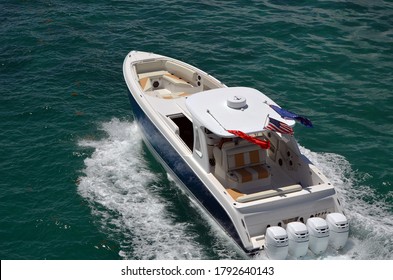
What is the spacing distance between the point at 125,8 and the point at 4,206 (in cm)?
1761

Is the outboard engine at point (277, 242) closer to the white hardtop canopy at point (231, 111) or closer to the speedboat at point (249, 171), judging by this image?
the speedboat at point (249, 171)

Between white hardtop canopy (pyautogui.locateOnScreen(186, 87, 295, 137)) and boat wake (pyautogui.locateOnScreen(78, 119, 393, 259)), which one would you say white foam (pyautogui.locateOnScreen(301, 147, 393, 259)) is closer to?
boat wake (pyautogui.locateOnScreen(78, 119, 393, 259))

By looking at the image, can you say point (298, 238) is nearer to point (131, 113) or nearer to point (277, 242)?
point (277, 242)

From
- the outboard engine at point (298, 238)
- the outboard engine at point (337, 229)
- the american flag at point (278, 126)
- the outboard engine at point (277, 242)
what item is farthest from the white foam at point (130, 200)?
the american flag at point (278, 126)

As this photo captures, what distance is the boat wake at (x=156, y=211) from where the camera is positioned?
59.7 ft

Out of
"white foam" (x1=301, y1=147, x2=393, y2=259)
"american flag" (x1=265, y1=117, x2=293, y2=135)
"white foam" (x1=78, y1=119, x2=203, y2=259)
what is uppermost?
"american flag" (x1=265, y1=117, x2=293, y2=135)

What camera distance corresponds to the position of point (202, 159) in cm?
1923

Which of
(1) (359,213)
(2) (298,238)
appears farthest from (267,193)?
(1) (359,213)

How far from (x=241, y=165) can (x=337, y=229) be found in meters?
3.79

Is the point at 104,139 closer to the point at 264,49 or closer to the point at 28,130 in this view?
the point at 28,130

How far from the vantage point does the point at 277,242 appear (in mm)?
16594

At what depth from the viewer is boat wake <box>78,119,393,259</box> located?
18.2 metres

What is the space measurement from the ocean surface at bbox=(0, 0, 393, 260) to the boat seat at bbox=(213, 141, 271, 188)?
1.67 m

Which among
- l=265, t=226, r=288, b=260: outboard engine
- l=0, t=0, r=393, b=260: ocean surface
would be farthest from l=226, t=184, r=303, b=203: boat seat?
l=0, t=0, r=393, b=260: ocean surface
